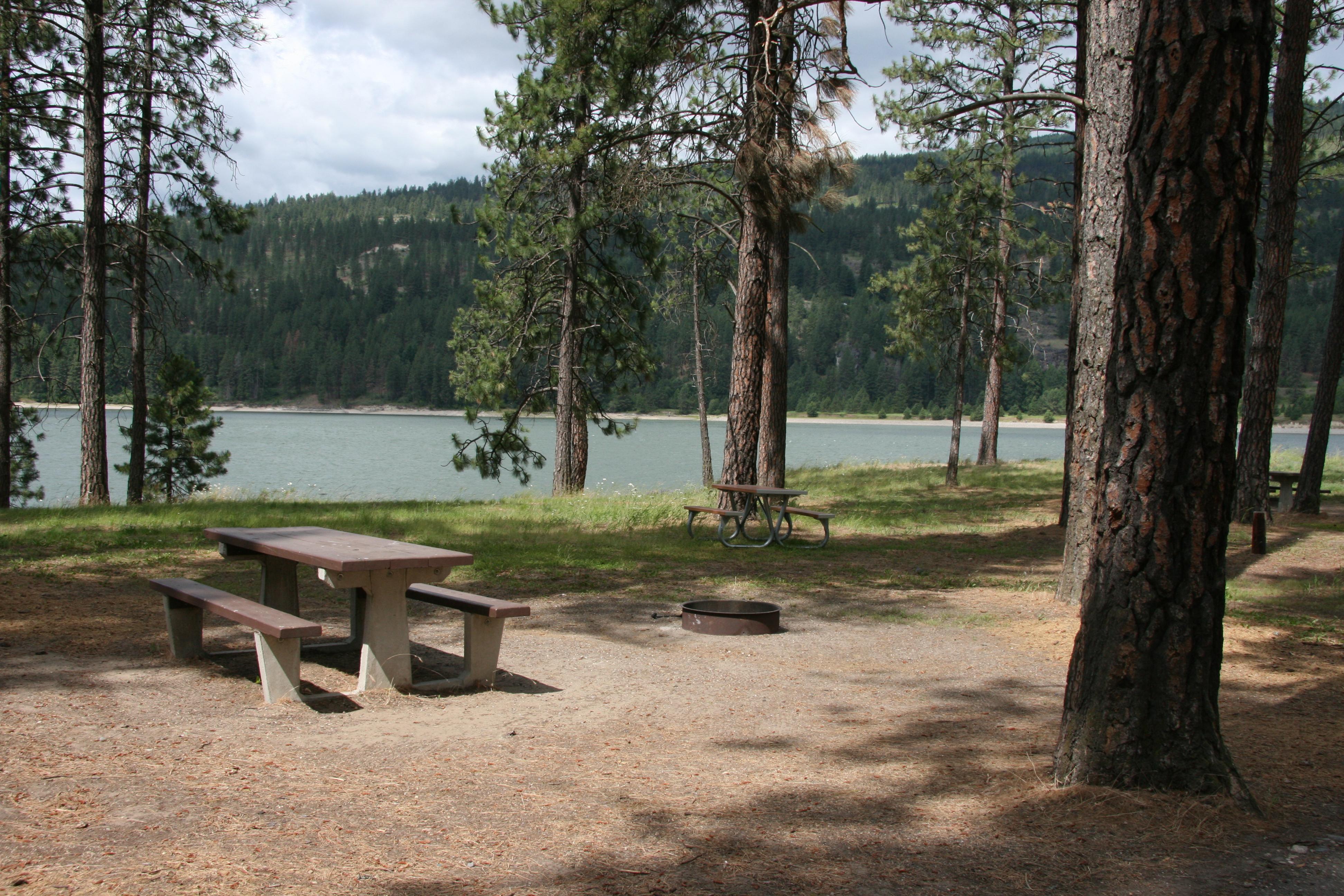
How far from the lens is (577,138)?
15.1m

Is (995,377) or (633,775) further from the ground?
(995,377)

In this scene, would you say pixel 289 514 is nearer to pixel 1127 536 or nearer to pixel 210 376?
pixel 1127 536

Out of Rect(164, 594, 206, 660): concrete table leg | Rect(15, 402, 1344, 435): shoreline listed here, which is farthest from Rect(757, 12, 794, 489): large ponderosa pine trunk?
Rect(15, 402, 1344, 435): shoreline

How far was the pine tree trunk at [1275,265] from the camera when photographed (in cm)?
1198

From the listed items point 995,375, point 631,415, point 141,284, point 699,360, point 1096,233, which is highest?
point 141,284

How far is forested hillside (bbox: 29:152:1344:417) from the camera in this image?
80.7m

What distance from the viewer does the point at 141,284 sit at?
15141 millimetres

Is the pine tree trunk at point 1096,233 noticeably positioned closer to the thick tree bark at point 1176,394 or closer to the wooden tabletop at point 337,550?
the thick tree bark at point 1176,394

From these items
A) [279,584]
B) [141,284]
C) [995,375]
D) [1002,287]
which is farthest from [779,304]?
[995,375]

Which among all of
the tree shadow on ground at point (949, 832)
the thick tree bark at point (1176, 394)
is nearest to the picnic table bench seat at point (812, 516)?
the tree shadow on ground at point (949, 832)

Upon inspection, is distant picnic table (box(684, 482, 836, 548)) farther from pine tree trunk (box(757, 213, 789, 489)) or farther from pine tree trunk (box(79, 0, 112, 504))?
pine tree trunk (box(79, 0, 112, 504))

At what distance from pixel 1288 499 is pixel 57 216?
17862 millimetres

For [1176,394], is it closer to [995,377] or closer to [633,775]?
[633,775]

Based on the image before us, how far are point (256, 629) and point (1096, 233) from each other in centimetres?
536
